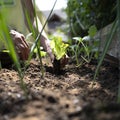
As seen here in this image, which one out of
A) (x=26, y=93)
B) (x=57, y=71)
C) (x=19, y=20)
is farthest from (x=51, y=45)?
(x=19, y=20)

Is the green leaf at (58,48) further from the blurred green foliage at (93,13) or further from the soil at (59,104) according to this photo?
the blurred green foliage at (93,13)

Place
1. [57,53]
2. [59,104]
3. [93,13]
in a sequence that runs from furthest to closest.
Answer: [93,13] < [57,53] < [59,104]

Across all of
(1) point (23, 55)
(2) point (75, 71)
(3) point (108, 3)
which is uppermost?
(3) point (108, 3)

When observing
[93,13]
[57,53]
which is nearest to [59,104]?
[57,53]

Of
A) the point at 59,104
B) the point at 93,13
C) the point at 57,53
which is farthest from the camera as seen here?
the point at 93,13

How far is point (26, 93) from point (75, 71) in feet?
3.26

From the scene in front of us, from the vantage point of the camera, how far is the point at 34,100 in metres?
0.75

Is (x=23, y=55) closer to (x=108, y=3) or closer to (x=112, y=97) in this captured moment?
(x=112, y=97)

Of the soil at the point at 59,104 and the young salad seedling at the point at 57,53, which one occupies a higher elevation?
the soil at the point at 59,104

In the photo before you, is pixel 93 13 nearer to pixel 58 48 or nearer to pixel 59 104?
pixel 58 48

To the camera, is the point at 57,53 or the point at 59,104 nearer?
the point at 59,104

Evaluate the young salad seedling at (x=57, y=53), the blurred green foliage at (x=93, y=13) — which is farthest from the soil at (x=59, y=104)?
the blurred green foliage at (x=93, y=13)

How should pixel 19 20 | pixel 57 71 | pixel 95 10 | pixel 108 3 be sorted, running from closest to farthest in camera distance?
pixel 57 71, pixel 108 3, pixel 95 10, pixel 19 20

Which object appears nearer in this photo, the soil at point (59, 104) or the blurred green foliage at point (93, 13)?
the soil at point (59, 104)
